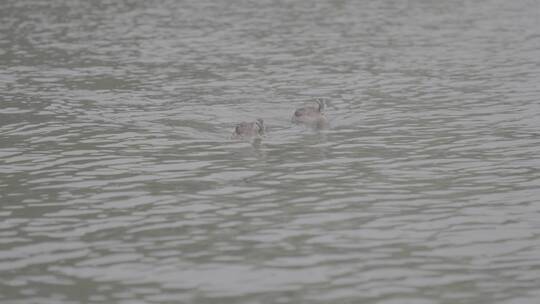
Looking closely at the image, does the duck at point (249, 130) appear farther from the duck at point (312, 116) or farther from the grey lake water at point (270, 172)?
the duck at point (312, 116)

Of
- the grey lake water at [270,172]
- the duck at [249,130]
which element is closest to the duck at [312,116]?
the grey lake water at [270,172]

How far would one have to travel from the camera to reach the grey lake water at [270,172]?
13.1m

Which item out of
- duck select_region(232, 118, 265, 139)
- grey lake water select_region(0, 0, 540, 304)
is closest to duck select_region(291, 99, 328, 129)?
grey lake water select_region(0, 0, 540, 304)

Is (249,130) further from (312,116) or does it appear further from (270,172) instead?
(270,172)

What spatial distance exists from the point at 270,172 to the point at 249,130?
3.12m

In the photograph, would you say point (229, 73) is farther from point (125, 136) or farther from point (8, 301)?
point (8, 301)

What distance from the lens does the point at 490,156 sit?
19.9m

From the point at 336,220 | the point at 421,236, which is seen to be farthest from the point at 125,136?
the point at 421,236

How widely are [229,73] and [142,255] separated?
736 inches

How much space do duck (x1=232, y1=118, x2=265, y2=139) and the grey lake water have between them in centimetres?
46

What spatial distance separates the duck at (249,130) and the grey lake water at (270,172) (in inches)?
18.1

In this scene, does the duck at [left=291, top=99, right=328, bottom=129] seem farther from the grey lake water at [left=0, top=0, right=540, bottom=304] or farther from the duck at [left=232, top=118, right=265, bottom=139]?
the duck at [left=232, top=118, right=265, bottom=139]

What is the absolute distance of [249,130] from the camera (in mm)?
21891

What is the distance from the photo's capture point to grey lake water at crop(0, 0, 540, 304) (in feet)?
42.9
